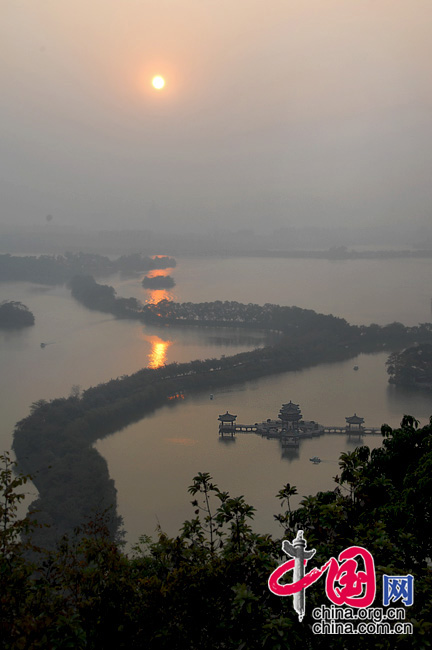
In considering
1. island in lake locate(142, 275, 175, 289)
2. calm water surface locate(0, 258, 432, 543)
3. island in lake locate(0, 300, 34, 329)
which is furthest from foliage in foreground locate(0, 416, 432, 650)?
island in lake locate(142, 275, 175, 289)

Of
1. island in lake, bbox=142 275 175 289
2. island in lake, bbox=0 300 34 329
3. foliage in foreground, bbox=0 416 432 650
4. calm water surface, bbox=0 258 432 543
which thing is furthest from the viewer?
island in lake, bbox=142 275 175 289

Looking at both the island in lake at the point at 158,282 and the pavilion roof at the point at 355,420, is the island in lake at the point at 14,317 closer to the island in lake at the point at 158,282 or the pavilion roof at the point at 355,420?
the island in lake at the point at 158,282

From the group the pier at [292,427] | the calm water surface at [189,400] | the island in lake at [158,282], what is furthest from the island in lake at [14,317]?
the pier at [292,427]

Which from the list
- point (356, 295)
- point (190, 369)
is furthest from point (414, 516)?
point (356, 295)

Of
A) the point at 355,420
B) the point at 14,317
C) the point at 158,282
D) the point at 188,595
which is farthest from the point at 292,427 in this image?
the point at 158,282

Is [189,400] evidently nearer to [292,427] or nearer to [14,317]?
[292,427]

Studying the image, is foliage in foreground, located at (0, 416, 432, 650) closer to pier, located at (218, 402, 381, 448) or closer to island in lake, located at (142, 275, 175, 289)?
pier, located at (218, 402, 381, 448)

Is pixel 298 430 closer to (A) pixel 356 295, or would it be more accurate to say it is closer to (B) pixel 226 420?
(B) pixel 226 420
